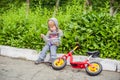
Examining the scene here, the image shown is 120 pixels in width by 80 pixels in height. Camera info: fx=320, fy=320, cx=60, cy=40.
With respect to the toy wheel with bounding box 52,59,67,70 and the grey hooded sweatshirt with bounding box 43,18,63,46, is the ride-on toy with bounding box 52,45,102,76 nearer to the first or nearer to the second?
the toy wheel with bounding box 52,59,67,70

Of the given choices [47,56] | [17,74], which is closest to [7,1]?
[47,56]

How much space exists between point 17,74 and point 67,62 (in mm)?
1391

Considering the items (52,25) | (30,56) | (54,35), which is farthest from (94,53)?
(30,56)

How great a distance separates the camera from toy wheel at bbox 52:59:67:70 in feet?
24.6

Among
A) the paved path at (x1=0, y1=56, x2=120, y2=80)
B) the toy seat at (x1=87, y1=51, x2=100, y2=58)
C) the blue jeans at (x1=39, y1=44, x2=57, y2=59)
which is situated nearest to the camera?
the paved path at (x1=0, y1=56, x2=120, y2=80)

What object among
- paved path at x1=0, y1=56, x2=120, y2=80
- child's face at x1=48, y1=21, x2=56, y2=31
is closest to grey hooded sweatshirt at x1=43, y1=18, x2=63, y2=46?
child's face at x1=48, y1=21, x2=56, y2=31

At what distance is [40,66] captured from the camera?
7875 mm

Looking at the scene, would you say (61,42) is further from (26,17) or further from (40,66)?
(26,17)

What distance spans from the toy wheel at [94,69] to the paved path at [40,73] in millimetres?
90

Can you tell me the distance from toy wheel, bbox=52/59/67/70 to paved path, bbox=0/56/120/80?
0.10 metres

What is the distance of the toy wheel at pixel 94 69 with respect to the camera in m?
7.11

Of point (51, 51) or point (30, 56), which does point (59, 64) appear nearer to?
point (51, 51)

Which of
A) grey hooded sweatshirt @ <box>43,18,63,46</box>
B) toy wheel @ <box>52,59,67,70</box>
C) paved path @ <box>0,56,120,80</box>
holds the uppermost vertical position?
grey hooded sweatshirt @ <box>43,18,63,46</box>

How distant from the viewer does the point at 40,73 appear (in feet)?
24.1
